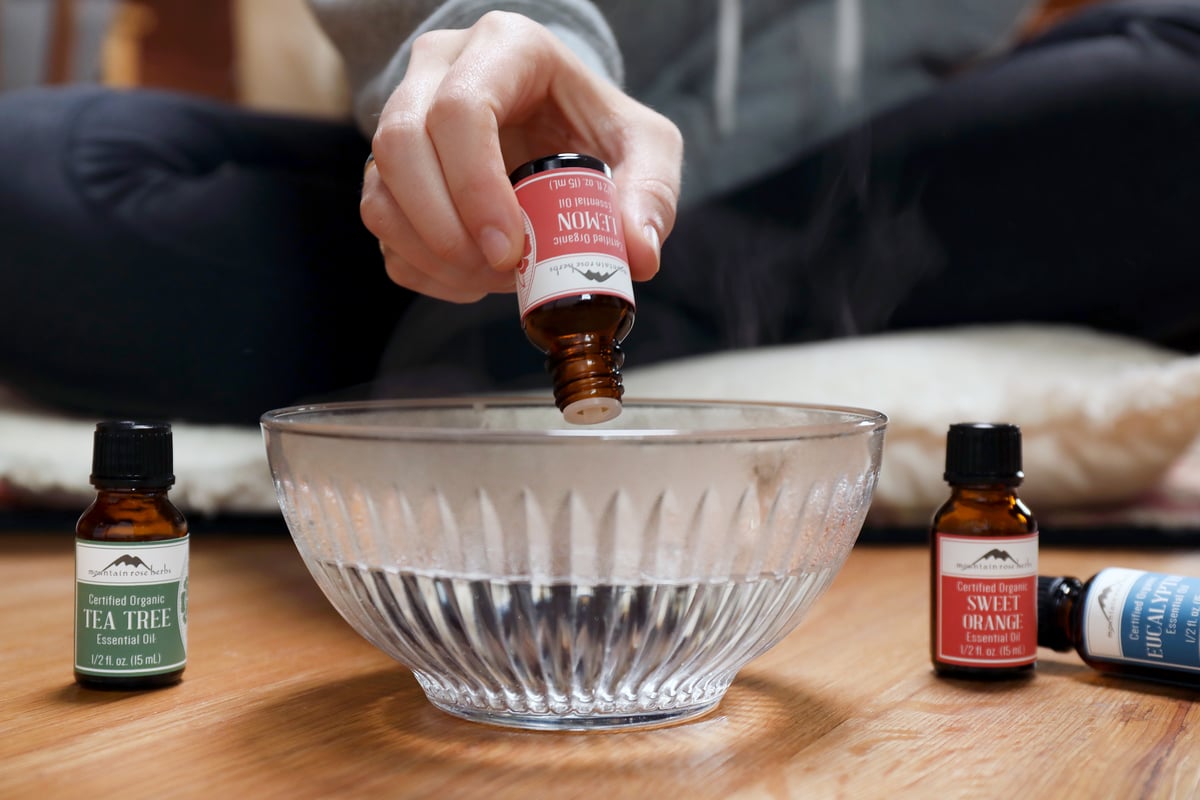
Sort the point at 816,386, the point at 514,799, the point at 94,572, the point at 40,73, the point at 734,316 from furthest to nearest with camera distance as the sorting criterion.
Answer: the point at 40,73
the point at 734,316
the point at 816,386
the point at 94,572
the point at 514,799

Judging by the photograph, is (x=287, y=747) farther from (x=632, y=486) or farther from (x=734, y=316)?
(x=734, y=316)

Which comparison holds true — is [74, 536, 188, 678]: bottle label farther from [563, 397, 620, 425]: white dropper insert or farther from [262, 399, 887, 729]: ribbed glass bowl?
[563, 397, 620, 425]: white dropper insert

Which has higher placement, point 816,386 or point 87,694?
point 816,386

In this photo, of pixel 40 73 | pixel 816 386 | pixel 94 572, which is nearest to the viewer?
pixel 94 572

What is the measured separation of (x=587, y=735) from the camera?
473 millimetres

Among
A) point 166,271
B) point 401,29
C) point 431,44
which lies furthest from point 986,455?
point 166,271

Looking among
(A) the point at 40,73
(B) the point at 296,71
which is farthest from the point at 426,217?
(A) the point at 40,73

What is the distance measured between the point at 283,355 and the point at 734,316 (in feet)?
1.61

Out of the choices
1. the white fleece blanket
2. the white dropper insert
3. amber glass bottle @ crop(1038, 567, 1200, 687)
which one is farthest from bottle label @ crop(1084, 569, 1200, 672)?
the white fleece blanket

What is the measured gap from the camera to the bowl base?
0.47 metres

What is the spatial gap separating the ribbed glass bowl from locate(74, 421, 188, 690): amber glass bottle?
0.29 feet

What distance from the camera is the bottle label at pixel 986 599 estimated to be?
57 centimetres

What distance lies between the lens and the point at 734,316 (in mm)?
1251

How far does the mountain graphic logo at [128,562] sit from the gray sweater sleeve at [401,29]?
1.08 ft
